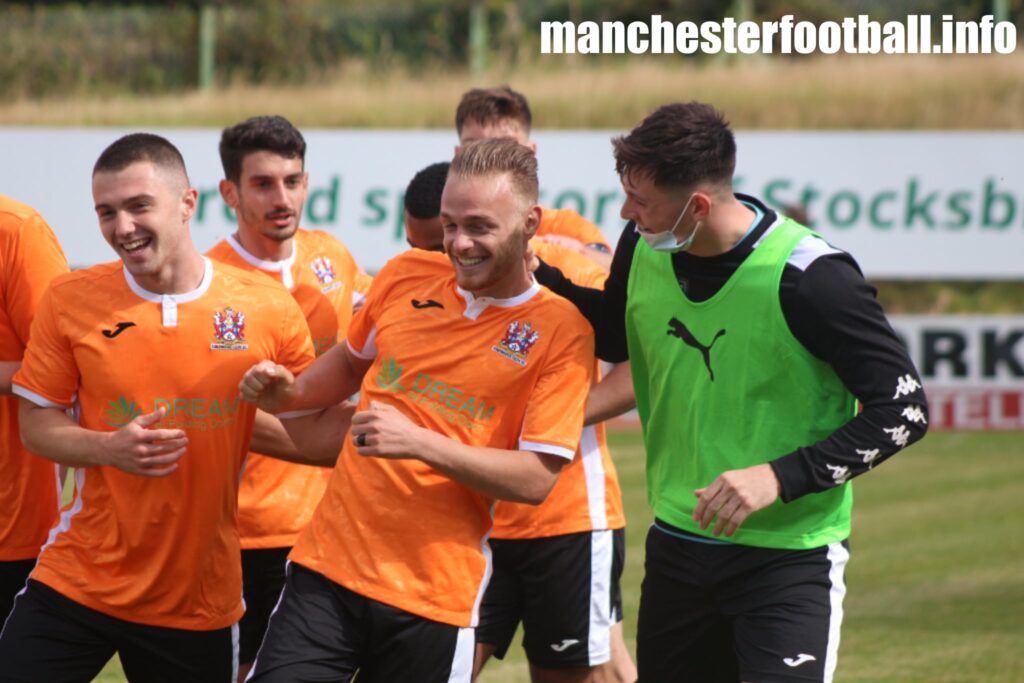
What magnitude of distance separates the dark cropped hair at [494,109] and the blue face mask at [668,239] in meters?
2.17

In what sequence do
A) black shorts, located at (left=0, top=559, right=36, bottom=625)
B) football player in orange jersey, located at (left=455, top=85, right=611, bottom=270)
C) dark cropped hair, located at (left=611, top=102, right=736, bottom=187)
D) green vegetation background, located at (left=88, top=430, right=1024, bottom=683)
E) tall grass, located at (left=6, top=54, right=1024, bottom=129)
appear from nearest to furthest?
dark cropped hair, located at (left=611, top=102, right=736, bottom=187) → black shorts, located at (left=0, top=559, right=36, bottom=625) → football player in orange jersey, located at (left=455, top=85, right=611, bottom=270) → green vegetation background, located at (left=88, top=430, right=1024, bottom=683) → tall grass, located at (left=6, top=54, right=1024, bottom=129)

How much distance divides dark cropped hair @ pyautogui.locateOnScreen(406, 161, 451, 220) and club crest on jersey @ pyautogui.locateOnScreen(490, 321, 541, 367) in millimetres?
802

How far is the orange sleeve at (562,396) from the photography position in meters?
4.39

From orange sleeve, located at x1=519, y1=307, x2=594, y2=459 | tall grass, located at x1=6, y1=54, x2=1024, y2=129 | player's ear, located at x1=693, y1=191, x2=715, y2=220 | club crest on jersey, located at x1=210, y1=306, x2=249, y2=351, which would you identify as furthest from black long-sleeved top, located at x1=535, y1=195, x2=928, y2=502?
tall grass, located at x1=6, y1=54, x2=1024, y2=129

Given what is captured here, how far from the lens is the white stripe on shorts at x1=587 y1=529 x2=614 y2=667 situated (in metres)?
5.72

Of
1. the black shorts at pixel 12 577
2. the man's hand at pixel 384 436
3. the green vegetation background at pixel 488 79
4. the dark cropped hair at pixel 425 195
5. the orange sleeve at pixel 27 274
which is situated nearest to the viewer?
the man's hand at pixel 384 436

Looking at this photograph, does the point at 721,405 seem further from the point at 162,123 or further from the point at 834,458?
the point at 162,123

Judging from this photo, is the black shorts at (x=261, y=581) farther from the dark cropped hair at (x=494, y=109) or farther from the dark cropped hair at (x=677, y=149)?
the dark cropped hair at (x=677, y=149)

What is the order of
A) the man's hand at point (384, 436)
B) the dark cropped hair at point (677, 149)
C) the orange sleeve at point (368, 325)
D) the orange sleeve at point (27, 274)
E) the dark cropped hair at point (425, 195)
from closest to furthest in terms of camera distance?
the man's hand at point (384, 436), the dark cropped hair at point (677, 149), the orange sleeve at point (368, 325), the orange sleeve at point (27, 274), the dark cropped hair at point (425, 195)

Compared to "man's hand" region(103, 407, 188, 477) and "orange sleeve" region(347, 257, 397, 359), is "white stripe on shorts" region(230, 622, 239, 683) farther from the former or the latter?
"orange sleeve" region(347, 257, 397, 359)

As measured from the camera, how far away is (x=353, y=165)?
59.5 ft

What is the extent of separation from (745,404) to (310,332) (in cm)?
192

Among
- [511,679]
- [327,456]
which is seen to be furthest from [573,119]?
[327,456]

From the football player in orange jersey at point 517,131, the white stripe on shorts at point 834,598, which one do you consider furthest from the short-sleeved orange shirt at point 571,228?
the white stripe on shorts at point 834,598
